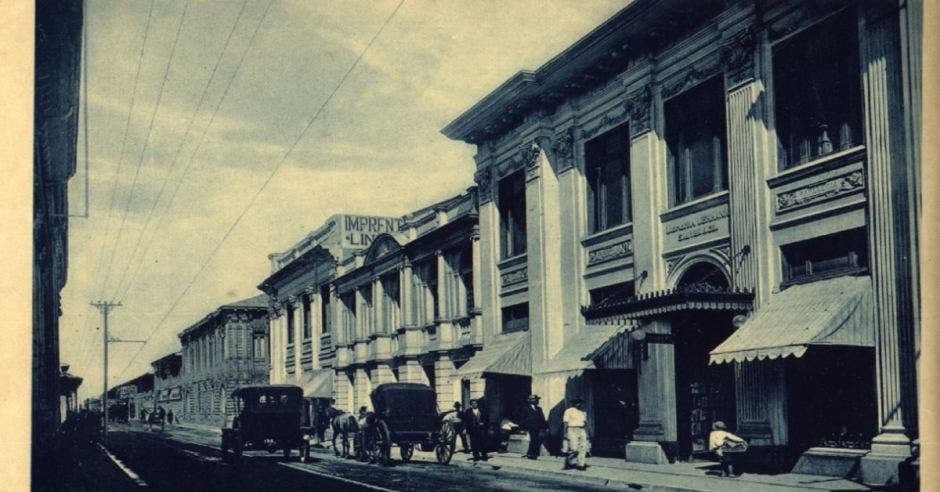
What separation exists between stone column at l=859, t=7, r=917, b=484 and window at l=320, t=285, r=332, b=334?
102 ft

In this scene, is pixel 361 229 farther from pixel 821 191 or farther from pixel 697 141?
pixel 821 191

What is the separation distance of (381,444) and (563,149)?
326 inches

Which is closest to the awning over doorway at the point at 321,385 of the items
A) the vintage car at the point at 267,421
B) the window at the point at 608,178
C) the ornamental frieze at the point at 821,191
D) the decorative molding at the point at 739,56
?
the vintage car at the point at 267,421

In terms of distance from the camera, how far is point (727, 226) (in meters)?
17.8

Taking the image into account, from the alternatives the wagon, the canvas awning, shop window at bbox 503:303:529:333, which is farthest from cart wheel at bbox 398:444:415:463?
shop window at bbox 503:303:529:333

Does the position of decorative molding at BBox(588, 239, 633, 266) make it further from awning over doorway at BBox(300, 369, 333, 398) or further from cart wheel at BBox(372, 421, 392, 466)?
awning over doorway at BBox(300, 369, 333, 398)

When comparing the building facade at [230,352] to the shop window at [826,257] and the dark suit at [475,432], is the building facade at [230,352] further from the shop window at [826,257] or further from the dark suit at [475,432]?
the shop window at [826,257]

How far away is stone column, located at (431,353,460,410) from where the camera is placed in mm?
30125

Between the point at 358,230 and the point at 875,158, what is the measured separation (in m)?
29.5

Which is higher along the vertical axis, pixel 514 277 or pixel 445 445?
pixel 514 277

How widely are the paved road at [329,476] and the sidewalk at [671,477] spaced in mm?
469

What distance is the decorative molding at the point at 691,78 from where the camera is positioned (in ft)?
59.8

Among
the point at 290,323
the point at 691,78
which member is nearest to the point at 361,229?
the point at 290,323

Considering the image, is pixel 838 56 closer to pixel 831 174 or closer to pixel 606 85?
pixel 831 174
